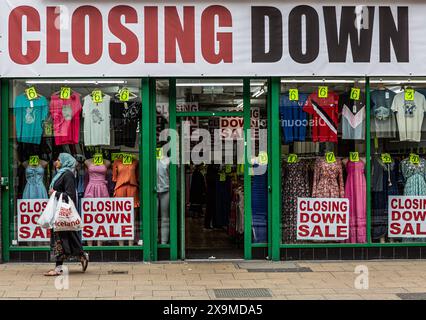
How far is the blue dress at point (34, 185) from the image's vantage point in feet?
40.1

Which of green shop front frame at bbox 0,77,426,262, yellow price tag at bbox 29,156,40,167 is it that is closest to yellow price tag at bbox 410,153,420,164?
green shop front frame at bbox 0,77,426,262

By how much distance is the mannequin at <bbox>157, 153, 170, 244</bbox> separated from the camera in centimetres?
1238

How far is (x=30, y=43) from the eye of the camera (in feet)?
39.2

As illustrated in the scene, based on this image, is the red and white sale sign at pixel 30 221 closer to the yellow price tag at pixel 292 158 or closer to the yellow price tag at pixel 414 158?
the yellow price tag at pixel 292 158

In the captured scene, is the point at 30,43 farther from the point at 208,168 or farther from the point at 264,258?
the point at 264,258

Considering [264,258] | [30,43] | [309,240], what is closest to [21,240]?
[30,43]

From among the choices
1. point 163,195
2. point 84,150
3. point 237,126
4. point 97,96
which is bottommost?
point 163,195

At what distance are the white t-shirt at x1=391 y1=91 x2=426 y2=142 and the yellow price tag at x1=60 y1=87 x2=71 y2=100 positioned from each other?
5.65 metres

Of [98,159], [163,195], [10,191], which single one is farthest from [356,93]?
[10,191]

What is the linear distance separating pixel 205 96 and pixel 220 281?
11.4 ft

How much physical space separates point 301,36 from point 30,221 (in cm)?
559

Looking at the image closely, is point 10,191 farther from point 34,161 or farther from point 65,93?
point 65,93

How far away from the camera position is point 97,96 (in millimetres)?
12312

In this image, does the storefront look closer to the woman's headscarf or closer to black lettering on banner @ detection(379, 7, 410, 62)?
black lettering on banner @ detection(379, 7, 410, 62)
